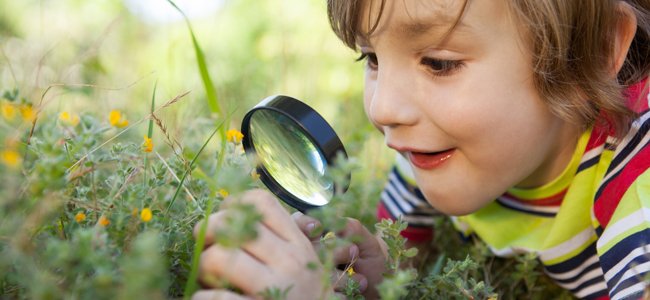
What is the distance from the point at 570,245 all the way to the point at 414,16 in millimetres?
909

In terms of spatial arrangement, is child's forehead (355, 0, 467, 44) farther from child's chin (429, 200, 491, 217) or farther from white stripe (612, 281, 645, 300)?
white stripe (612, 281, 645, 300)

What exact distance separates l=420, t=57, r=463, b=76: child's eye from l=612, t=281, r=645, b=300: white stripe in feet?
2.13

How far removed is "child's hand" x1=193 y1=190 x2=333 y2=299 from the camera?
1.43m

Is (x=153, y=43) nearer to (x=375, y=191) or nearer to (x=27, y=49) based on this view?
(x=27, y=49)

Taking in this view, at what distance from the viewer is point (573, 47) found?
2.05m

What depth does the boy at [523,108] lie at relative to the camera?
1871 millimetres

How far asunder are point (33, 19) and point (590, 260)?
11.8ft

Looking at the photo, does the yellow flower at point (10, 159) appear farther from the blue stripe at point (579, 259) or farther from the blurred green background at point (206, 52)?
the blurred green background at point (206, 52)

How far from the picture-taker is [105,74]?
3.67 m

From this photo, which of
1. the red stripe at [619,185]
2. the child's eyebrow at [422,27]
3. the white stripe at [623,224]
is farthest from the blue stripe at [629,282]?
the child's eyebrow at [422,27]

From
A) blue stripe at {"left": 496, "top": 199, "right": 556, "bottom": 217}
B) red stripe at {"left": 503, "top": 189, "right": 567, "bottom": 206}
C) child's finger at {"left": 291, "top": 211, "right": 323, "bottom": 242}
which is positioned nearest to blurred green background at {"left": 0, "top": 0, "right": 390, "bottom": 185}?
blue stripe at {"left": 496, "top": 199, "right": 556, "bottom": 217}

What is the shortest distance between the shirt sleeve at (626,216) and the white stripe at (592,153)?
0.33 ft

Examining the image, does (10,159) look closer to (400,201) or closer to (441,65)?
(441,65)

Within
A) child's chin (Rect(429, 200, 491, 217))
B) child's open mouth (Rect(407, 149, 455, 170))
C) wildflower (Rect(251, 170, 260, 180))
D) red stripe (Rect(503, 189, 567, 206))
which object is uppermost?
wildflower (Rect(251, 170, 260, 180))
